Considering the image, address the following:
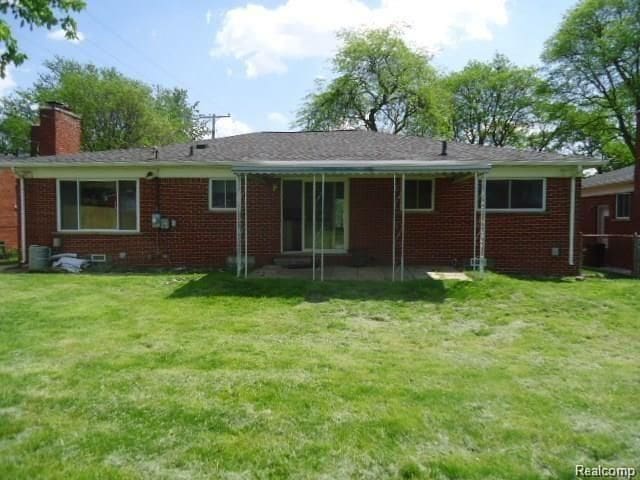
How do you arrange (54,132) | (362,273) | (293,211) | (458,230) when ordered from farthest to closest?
(54,132) < (293,211) < (458,230) < (362,273)

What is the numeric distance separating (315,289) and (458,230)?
15.4 feet

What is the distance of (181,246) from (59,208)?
3.30 metres

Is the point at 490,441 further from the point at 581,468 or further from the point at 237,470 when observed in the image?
the point at 237,470

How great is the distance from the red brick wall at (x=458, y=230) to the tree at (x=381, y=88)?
71.7 feet

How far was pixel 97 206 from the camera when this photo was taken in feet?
39.8

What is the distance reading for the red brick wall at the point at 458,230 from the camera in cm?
1135

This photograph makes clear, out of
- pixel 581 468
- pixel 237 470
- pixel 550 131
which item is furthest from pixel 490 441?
pixel 550 131

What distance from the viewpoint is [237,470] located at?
2.79 meters

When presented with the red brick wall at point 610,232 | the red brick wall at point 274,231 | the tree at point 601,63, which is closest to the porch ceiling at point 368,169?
the red brick wall at point 274,231

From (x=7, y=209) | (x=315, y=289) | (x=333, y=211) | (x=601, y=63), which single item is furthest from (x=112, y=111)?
(x=601, y=63)

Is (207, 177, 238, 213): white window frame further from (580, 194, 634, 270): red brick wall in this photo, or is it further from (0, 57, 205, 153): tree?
(0, 57, 205, 153): tree

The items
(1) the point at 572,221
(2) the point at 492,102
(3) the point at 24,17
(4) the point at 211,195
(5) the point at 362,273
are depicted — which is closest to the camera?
(3) the point at 24,17

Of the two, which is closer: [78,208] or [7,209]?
[78,208]

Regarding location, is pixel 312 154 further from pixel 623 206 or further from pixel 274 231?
pixel 623 206
